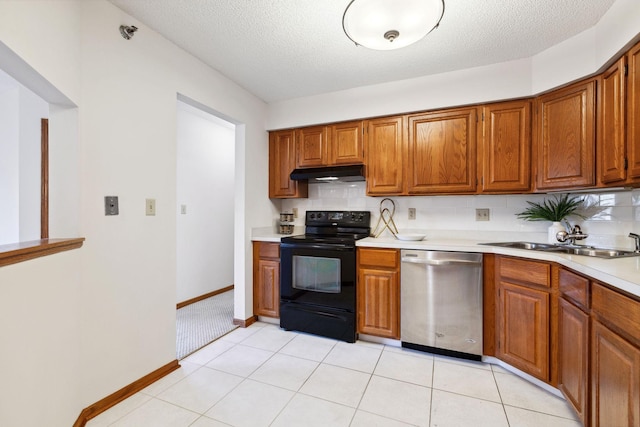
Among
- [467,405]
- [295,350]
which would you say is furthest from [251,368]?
[467,405]

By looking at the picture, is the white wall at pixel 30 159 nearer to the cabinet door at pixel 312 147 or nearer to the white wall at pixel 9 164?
the white wall at pixel 9 164

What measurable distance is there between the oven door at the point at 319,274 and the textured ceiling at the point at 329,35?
1.58 metres

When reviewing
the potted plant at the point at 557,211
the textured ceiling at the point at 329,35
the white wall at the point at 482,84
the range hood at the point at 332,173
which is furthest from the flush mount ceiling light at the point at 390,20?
the potted plant at the point at 557,211

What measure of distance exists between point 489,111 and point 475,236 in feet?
3.66

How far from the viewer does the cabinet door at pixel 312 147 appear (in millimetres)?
2975

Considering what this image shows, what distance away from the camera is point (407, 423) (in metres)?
1.52

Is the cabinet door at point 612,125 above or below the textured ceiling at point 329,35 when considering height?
below

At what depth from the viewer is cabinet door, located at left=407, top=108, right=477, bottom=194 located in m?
2.43

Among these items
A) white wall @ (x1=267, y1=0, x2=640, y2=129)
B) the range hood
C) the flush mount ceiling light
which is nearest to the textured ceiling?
white wall @ (x1=267, y1=0, x2=640, y2=129)

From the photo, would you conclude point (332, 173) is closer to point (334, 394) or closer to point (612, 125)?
point (334, 394)

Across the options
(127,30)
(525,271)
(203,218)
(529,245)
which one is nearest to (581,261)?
(525,271)

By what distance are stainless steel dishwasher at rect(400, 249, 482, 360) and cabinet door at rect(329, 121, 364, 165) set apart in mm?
1100

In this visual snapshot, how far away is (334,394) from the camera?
1.77m

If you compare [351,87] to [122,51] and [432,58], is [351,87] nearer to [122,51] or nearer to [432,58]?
[432,58]
